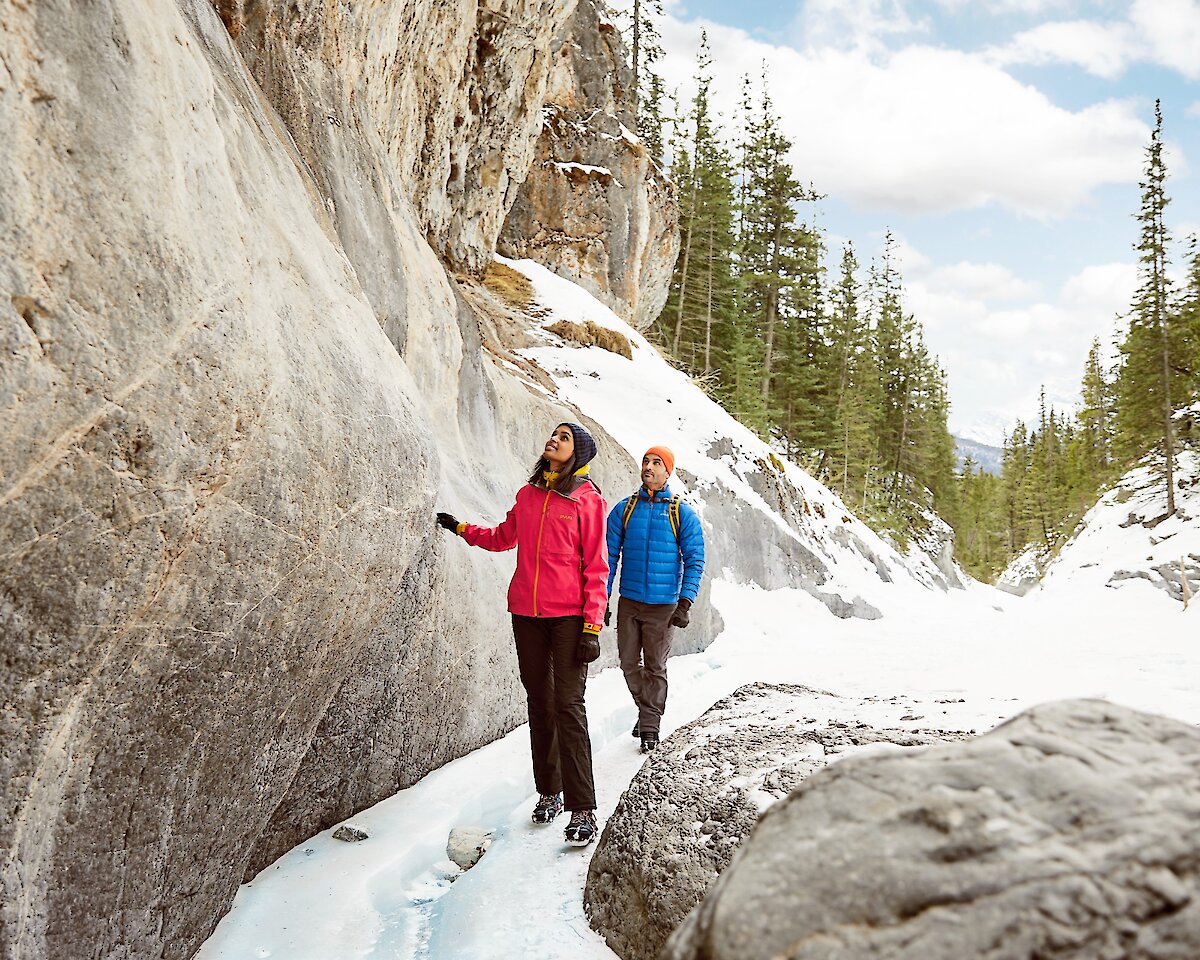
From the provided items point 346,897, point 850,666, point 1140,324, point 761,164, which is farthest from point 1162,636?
point 761,164

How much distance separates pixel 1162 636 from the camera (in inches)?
590

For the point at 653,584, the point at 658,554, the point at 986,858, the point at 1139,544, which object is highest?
the point at 658,554

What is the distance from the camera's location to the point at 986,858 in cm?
152

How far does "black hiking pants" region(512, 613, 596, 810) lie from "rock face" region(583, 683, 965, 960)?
1.45 ft

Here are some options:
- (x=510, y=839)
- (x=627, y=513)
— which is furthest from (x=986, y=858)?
(x=627, y=513)

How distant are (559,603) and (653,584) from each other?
5.68 feet

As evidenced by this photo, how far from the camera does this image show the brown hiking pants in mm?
6141

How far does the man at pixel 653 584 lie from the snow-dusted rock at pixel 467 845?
6.56 feet

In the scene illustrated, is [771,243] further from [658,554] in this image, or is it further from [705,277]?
[658,554]

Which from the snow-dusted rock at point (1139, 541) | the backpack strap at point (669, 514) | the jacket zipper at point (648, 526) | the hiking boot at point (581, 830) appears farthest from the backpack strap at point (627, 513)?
the snow-dusted rock at point (1139, 541)

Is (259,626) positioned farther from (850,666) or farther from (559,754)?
(850,666)

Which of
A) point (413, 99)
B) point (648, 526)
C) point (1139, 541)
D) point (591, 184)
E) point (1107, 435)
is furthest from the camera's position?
point (1107, 435)

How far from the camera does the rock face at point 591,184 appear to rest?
22406mm

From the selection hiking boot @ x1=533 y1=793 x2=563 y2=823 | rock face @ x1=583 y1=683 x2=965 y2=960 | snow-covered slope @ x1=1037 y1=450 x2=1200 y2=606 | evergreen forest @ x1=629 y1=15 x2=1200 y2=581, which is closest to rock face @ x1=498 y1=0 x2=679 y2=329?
evergreen forest @ x1=629 y1=15 x2=1200 y2=581
